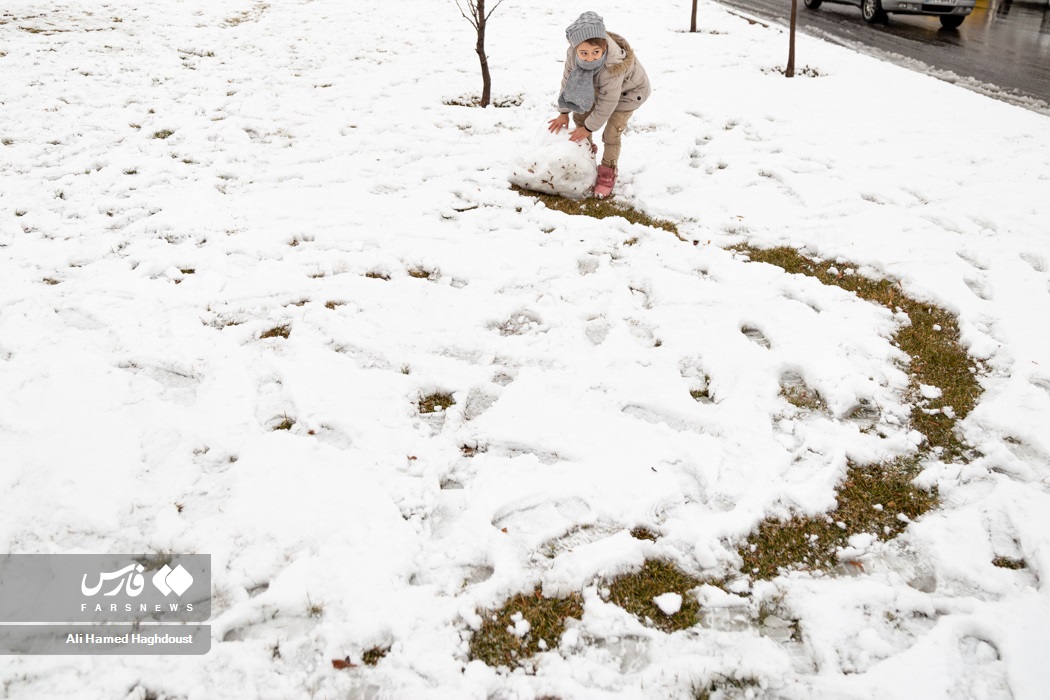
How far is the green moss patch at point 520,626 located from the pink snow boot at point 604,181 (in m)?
3.76

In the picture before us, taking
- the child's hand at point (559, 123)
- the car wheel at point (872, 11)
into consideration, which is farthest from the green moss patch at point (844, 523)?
the car wheel at point (872, 11)

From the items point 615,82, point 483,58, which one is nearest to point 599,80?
point 615,82

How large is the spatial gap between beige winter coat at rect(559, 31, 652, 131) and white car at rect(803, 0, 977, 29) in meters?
11.8

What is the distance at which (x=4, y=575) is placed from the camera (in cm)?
229

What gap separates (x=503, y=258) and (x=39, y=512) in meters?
2.95

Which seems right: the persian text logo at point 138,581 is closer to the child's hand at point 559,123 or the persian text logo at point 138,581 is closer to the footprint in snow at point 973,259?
the child's hand at point 559,123

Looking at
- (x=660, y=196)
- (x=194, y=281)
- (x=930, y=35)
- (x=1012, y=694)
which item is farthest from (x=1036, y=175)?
(x=930, y=35)

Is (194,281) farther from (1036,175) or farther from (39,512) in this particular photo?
(1036,175)

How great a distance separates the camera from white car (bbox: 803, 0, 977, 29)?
1264 centimetres

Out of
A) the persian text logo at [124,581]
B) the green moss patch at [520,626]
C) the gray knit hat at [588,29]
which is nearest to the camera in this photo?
the green moss patch at [520,626]

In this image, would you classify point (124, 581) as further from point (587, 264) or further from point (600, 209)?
point (600, 209)

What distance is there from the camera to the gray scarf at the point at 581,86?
461 centimetres

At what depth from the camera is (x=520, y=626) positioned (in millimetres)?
2191

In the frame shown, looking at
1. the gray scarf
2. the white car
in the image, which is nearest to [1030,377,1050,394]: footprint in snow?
the gray scarf
